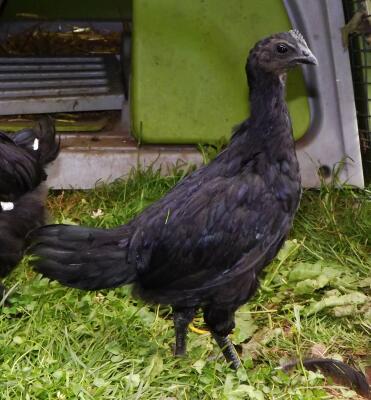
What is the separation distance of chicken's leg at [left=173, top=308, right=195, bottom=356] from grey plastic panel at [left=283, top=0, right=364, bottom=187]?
174 cm

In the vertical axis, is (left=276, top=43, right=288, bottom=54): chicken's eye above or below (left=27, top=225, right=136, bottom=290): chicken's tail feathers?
above

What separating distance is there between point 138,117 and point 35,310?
142cm

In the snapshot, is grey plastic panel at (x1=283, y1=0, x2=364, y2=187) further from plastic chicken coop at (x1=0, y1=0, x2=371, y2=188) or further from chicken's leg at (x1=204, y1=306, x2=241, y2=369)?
chicken's leg at (x1=204, y1=306, x2=241, y2=369)

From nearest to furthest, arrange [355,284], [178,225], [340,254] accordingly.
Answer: [178,225] < [355,284] < [340,254]

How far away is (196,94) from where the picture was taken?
418cm

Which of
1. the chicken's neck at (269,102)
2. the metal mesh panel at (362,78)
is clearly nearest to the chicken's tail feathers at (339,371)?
the chicken's neck at (269,102)

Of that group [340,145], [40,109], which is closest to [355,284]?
[340,145]

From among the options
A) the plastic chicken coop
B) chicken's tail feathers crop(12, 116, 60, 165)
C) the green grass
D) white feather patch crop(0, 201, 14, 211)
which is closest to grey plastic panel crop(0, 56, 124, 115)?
the plastic chicken coop

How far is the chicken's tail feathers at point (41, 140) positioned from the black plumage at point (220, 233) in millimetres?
899

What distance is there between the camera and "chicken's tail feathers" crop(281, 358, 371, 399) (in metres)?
2.81

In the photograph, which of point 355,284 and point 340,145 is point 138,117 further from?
point 355,284

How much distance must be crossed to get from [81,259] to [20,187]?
841mm

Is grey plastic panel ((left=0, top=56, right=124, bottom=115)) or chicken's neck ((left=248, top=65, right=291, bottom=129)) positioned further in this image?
grey plastic panel ((left=0, top=56, right=124, bottom=115))

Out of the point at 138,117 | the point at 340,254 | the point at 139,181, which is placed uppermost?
the point at 138,117
